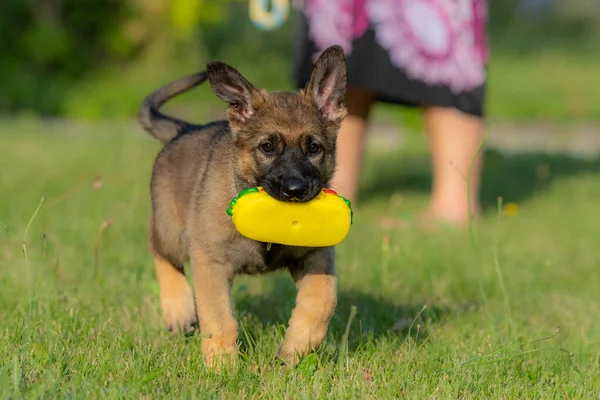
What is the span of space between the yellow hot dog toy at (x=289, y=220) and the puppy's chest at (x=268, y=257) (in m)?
0.18

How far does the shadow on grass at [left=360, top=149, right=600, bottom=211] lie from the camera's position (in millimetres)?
8273

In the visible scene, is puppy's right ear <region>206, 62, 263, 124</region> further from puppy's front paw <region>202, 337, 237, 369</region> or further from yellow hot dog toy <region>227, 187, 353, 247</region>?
puppy's front paw <region>202, 337, 237, 369</region>

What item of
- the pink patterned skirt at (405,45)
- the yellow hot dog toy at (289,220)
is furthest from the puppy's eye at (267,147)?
the pink patterned skirt at (405,45)

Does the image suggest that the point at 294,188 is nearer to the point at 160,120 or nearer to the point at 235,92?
the point at 235,92

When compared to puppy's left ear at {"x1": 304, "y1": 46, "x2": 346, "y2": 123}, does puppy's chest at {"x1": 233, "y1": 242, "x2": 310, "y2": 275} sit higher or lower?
lower

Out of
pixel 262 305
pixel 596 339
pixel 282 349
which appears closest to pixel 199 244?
pixel 282 349

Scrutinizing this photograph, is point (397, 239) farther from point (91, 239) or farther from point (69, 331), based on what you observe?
point (69, 331)

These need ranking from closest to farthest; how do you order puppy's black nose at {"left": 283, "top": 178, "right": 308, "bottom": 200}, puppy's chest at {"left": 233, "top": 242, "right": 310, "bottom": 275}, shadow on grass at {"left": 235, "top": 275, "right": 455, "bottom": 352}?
puppy's black nose at {"left": 283, "top": 178, "right": 308, "bottom": 200} → puppy's chest at {"left": 233, "top": 242, "right": 310, "bottom": 275} → shadow on grass at {"left": 235, "top": 275, "right": 455, "bottom": 352}

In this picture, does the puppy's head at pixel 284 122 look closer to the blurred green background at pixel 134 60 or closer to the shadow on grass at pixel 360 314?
the shadow on grass at pixel 360 314

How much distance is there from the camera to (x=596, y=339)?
12.8 ft

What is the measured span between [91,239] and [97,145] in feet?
12.3

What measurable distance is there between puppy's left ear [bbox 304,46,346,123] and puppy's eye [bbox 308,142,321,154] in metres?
0.18

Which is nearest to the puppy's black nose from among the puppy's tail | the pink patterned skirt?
the puppy's tail

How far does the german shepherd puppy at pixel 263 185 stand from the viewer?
10.5 ft
